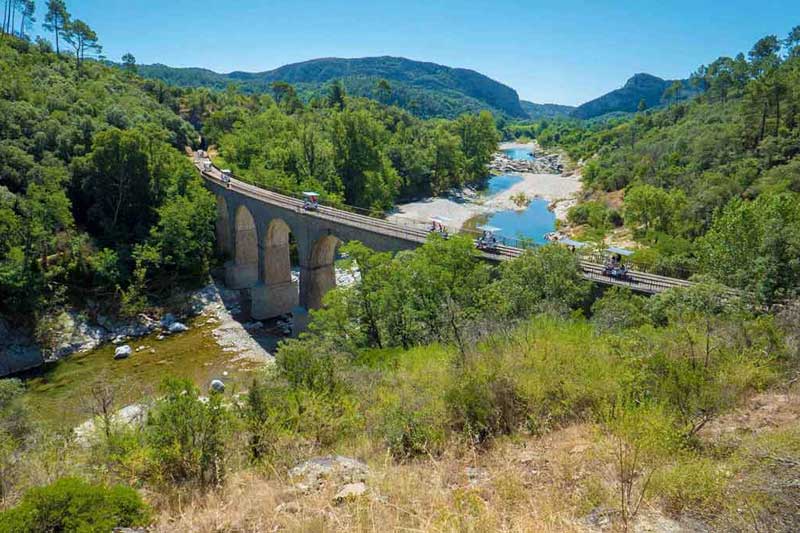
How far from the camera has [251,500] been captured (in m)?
7.19

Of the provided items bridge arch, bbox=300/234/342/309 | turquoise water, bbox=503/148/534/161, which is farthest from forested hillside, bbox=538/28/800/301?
turquoise water, bbox=503/148/534/161

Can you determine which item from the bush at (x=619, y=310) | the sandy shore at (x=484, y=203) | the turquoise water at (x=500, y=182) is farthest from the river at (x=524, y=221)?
the bush at (x=619, y=310)

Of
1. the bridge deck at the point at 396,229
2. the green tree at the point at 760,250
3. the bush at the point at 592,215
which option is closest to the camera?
the green tree at the point at 760,250

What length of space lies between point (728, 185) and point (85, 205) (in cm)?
5374

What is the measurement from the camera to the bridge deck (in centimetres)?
2064

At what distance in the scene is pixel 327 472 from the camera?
795 cm

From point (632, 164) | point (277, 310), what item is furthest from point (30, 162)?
point (632, 164)

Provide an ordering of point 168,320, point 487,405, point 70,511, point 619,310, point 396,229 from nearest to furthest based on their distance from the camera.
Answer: point 70,511, point 487,405, point 619,310, point 396,229, point 168,320

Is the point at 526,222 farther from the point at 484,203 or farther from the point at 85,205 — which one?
the point at 85,205

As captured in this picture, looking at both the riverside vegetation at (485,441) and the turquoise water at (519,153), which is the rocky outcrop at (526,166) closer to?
the turquoise water at (519,153)

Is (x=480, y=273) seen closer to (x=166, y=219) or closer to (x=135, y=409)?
(x=135, y=409)

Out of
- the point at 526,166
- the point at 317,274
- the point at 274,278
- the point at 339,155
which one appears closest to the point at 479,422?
the point at 317,274

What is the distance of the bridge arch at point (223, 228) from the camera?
45719 mm

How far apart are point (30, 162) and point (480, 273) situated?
3571cm
